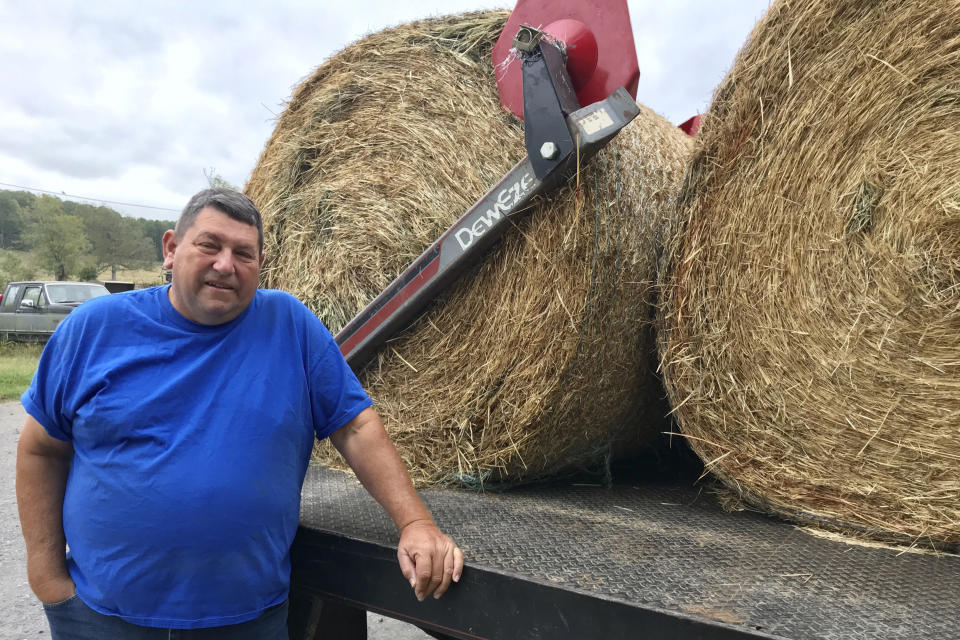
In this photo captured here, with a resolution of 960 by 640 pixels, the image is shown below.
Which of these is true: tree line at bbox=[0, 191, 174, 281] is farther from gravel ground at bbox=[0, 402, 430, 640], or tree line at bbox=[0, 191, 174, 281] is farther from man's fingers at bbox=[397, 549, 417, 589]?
man's fingers at bbox=[397, 549, 417, 589]

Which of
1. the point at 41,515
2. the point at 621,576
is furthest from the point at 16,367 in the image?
the point at 621,576

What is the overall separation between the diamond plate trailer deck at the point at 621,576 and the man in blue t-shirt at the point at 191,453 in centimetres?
10

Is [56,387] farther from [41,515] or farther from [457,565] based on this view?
[457,565]

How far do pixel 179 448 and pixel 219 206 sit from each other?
21.9 inches

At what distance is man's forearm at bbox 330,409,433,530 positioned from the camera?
5.13ft

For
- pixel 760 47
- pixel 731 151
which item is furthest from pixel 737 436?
pixel 760 47

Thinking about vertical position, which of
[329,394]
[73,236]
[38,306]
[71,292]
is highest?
[73,236]

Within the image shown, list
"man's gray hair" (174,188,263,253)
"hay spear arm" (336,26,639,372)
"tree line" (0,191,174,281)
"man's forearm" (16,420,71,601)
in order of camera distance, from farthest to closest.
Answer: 1. "tree line" (0,191,174,281)
2. "hay spear arm" (336,26,639,372)
3. "man's gray hair" (174,188,263,253)
4. "man's forearm" (16,420,71,601)

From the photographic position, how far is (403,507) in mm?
1562

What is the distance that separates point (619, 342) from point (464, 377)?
498 mm

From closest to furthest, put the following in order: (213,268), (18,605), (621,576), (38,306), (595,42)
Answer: (621,576) < (213,268) < (595,42) < (18,605) < (38,306)

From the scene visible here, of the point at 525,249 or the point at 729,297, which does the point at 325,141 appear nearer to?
the point at 525,249

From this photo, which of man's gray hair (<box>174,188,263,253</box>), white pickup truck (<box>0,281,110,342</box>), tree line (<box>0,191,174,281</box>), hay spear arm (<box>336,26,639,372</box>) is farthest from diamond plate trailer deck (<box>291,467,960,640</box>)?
tree line (<box>0,191,174,281</box>)

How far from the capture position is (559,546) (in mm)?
1591
